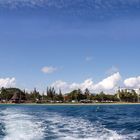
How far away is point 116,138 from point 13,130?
34.9ft

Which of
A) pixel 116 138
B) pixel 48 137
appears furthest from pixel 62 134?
pixel 116 138

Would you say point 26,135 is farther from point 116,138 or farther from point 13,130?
point 116,138

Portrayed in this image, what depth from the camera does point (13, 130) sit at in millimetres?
35188

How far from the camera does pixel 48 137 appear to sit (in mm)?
30359

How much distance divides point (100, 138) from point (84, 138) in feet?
4.25

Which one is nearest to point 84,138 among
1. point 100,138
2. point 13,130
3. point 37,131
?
point 100,138

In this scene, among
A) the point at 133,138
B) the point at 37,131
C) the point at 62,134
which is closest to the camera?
the point at 133,138

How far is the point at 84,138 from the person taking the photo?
1171 inches

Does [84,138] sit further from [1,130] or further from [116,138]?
[1,130]

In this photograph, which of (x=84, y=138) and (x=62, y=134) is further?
(x=62, y=134)

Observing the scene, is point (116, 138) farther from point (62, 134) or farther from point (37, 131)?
point (37, 131)

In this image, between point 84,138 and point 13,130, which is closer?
point 84,138

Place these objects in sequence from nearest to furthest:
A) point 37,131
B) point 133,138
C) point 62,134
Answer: point 133,138
point 62,134
point 37,131

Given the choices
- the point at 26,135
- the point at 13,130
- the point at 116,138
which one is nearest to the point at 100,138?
the point at 116,138
